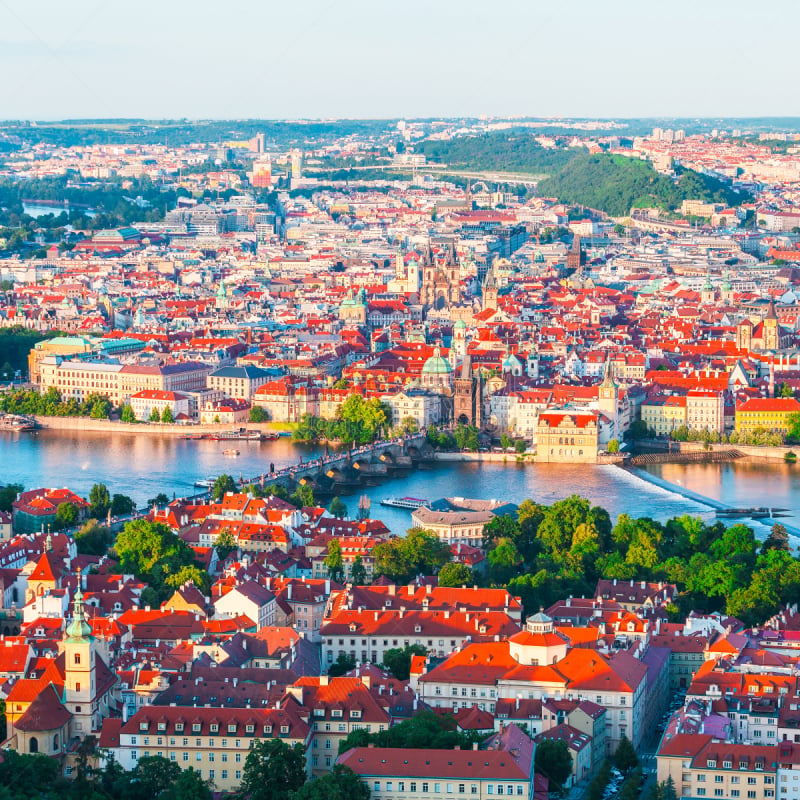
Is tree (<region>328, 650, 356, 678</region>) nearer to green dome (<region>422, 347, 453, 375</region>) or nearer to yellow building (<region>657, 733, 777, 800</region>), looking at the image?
yellow building (<region>657, 733, 777, 800</region>)

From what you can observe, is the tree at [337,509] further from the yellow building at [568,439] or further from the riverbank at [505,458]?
the yellow building at [568,439]

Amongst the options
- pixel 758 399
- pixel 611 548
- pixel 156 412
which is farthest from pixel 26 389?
pixel 611 548

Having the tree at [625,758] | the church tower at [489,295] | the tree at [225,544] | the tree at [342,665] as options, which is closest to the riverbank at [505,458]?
the tree at [225,544]

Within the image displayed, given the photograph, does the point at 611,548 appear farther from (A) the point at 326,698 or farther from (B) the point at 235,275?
(B) the point at 235,275

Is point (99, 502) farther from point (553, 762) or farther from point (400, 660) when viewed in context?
point (553, 762)

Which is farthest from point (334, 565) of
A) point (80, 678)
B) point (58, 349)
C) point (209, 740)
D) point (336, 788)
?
point (58, 349)

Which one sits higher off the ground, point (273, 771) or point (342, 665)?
point (273, 771)
